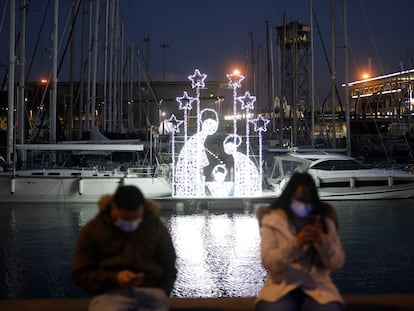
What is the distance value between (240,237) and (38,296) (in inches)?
277

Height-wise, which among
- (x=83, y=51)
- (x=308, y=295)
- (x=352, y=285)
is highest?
(x=83, y=51)

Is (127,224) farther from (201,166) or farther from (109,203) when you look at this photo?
(201,166)

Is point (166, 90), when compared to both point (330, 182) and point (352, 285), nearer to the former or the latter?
point (330, 182)

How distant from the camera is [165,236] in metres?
4.21

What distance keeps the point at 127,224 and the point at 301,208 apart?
4.57ft

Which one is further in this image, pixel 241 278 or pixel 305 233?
pixel 241 278

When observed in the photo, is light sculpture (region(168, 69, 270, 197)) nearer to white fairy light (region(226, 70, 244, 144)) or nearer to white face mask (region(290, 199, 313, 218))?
white fairy light (region(226, 70, 244, 144))

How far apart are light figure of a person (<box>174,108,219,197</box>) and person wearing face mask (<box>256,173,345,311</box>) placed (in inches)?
638

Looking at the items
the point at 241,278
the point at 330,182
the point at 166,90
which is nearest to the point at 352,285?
the point at 241,278

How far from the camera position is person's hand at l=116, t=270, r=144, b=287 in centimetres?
391

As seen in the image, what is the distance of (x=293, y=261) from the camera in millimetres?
4176

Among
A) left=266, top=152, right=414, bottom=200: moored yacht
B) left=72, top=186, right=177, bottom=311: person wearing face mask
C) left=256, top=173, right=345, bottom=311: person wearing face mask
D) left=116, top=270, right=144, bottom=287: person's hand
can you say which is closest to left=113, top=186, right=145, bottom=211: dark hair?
left=72, top=186, right=177, bottom=311: person wearing face mask

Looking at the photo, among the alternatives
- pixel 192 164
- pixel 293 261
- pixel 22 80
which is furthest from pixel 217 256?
pixel 22 80

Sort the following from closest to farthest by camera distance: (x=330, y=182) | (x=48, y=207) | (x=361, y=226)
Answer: (x=361, y=226), (x=48, y=207), (x=330, y=182)
